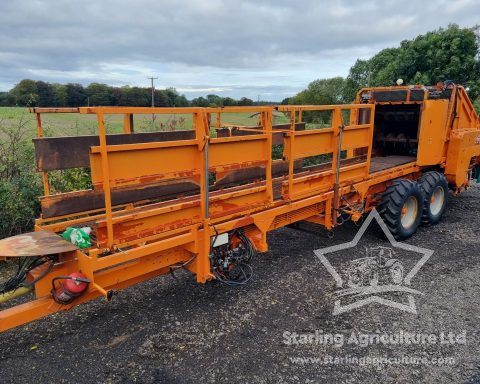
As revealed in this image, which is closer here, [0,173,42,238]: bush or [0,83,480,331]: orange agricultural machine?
[0,83,480,331]: orange agricultural machine

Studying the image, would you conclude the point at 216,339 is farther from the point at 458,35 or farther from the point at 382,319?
the point at 458,35

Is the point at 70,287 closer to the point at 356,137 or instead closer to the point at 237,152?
the point at 237,152

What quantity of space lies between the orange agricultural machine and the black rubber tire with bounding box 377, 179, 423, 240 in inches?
0.6

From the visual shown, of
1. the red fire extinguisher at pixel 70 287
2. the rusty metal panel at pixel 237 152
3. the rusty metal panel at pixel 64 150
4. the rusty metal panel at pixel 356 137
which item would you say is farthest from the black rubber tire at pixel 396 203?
the red fire extinguisher at pixel 70 287

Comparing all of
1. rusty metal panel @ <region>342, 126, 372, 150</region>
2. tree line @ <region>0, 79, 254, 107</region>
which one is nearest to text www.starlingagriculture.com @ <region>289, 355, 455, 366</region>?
rusty metal panel @ <region>342, 126, 372, 150</region>

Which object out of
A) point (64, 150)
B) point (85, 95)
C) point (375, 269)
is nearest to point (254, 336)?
point (375, 269)

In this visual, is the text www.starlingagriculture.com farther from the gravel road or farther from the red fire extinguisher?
the red fire extinguisher

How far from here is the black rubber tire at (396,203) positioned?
5727 millimetres

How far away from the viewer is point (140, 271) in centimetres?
343

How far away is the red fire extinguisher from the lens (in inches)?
117

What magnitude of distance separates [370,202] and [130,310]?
3.75 metres

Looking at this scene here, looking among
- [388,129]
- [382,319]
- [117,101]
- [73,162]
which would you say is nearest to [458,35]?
[388,129]

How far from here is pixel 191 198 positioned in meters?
4.26

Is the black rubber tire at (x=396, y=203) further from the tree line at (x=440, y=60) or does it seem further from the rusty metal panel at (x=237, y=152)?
the tree line at (x=440, y=60)
